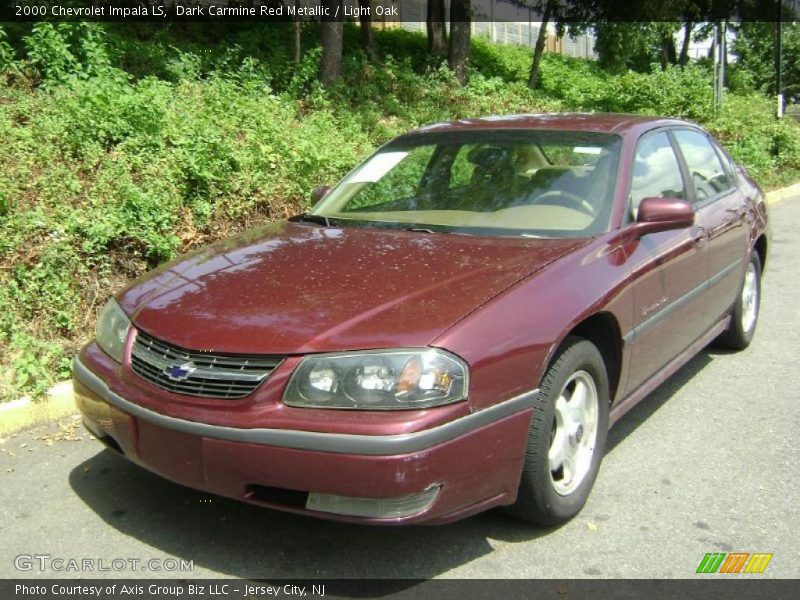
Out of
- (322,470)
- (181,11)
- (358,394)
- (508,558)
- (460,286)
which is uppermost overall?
(181,11)

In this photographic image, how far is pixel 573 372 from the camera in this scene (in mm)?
3348

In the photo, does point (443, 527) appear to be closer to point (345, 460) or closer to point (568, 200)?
point (345, 460)

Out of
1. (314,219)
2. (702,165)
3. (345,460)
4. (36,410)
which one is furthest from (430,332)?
(702,165)

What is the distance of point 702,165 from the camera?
205 inches

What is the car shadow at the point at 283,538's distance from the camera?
3131 mm

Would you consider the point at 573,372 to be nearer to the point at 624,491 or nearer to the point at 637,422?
the point at 624,491

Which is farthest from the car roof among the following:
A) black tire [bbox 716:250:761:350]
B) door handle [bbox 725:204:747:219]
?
black tire [bbox 716:250:761:350]

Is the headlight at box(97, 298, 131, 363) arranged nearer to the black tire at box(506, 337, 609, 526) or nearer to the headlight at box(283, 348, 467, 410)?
the headlight at box(283, 348, 467, 410)

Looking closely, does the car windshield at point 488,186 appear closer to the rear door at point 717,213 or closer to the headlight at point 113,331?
the rear door at point 717,213

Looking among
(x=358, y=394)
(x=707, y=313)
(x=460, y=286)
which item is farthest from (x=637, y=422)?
(x=358, y=394)

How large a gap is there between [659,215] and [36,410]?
3.32 metres

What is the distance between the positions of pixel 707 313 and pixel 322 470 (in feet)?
9.55

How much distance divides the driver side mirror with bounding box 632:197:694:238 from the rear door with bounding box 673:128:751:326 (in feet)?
2.64

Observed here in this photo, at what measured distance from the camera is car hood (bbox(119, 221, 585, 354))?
9.63ft
